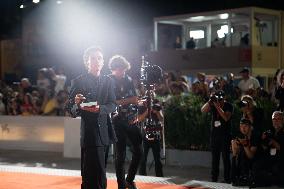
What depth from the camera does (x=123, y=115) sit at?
7.41 metres

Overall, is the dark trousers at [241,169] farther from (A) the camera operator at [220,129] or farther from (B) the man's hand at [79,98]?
(B) the man's hand at [79,98]

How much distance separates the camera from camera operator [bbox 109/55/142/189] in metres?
7.38

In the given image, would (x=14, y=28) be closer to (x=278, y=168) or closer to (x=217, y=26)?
(x=217, y=26)

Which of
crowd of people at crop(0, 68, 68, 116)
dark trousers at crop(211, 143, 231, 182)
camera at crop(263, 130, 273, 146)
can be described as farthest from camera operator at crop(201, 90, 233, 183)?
crowd of people at crop(0, 68, 68, 116)

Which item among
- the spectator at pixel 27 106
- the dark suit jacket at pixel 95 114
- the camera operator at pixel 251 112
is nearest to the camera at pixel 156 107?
the camera operator at pixel 251 112

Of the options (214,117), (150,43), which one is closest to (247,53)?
(150,43)

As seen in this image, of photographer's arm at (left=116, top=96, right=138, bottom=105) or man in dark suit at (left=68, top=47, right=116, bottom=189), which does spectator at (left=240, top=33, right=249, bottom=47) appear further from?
man in dark suit at (left=68, top=47, right=116, bottom=189)

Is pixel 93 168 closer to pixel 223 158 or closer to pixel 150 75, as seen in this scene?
pixel 150 75

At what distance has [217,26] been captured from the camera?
70.0ft

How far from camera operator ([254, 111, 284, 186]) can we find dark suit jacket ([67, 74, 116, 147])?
3.36 m

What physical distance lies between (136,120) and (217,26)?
14.3 meters

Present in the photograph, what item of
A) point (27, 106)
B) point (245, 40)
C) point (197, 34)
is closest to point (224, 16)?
point (245, 40)

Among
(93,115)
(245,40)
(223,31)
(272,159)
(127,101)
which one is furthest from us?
(223,31)

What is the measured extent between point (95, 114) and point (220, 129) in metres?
4.24
